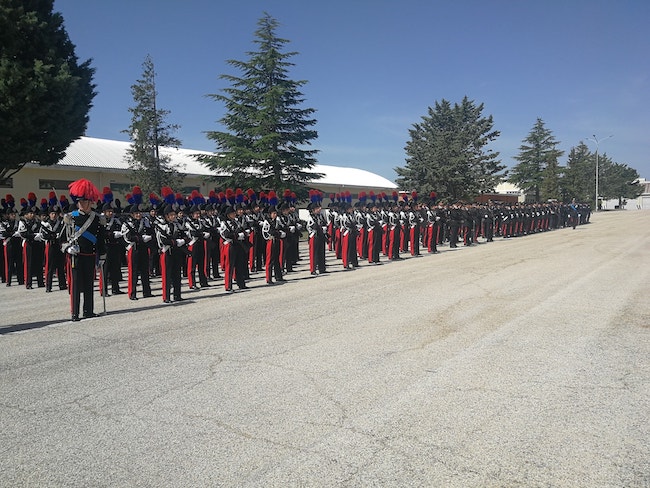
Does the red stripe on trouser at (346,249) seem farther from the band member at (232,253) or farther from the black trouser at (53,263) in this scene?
the black trouser at (53,263)

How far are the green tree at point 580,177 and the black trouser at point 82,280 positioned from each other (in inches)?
2492

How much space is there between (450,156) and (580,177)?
37.0m

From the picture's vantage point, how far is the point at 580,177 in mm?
67438

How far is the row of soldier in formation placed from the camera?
8867mm

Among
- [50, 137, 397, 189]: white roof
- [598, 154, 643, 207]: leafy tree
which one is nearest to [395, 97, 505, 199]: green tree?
[50, 137, 397, 189]: white roof

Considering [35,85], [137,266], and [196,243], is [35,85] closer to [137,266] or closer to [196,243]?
[137,266]

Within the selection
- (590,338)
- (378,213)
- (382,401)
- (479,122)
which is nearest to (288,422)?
(382,401)

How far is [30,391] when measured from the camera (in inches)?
193

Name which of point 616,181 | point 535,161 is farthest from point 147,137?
point 616,181

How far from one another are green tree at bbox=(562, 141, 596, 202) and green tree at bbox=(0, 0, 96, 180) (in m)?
58.1

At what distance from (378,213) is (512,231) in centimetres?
1527

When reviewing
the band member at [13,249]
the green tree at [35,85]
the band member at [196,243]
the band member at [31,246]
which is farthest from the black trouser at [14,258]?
the green tree at [35,85]

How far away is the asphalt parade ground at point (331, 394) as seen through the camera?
3410 mm

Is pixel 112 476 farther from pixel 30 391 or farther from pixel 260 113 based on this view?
pixel 260 113
